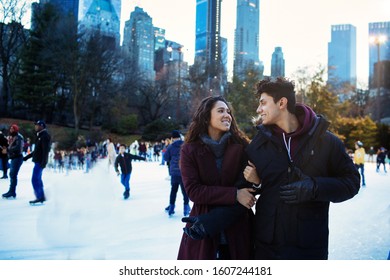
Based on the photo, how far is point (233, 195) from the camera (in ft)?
4.18

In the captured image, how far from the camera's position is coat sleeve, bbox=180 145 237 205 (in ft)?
4.20

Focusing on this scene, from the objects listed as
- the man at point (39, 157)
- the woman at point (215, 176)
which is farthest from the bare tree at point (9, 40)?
the woman at point (215, 176)

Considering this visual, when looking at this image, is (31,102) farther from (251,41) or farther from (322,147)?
(322,147)

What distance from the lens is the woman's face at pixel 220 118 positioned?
1.43m

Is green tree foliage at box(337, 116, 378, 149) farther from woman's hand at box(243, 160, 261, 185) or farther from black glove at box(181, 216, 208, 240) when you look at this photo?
black glove at box(181, 216, 208, 240)

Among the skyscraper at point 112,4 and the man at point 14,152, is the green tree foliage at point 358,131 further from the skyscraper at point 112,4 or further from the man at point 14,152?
the man at point 14,152

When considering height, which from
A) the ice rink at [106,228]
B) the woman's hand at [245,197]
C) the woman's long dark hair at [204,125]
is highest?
the woman's long dark hair at [204,125]

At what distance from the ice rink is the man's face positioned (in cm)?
154

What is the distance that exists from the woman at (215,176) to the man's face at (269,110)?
6.9 inches

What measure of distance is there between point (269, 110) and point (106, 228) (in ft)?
8.78

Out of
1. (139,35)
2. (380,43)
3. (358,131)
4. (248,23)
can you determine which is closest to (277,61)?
(248,23)

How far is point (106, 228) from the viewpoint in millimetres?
3328

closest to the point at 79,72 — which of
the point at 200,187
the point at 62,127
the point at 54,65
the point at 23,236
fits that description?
the point at 54,65

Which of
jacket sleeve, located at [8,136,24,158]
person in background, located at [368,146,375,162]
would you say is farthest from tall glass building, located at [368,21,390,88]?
person in background, located at [368,146,375,162]
